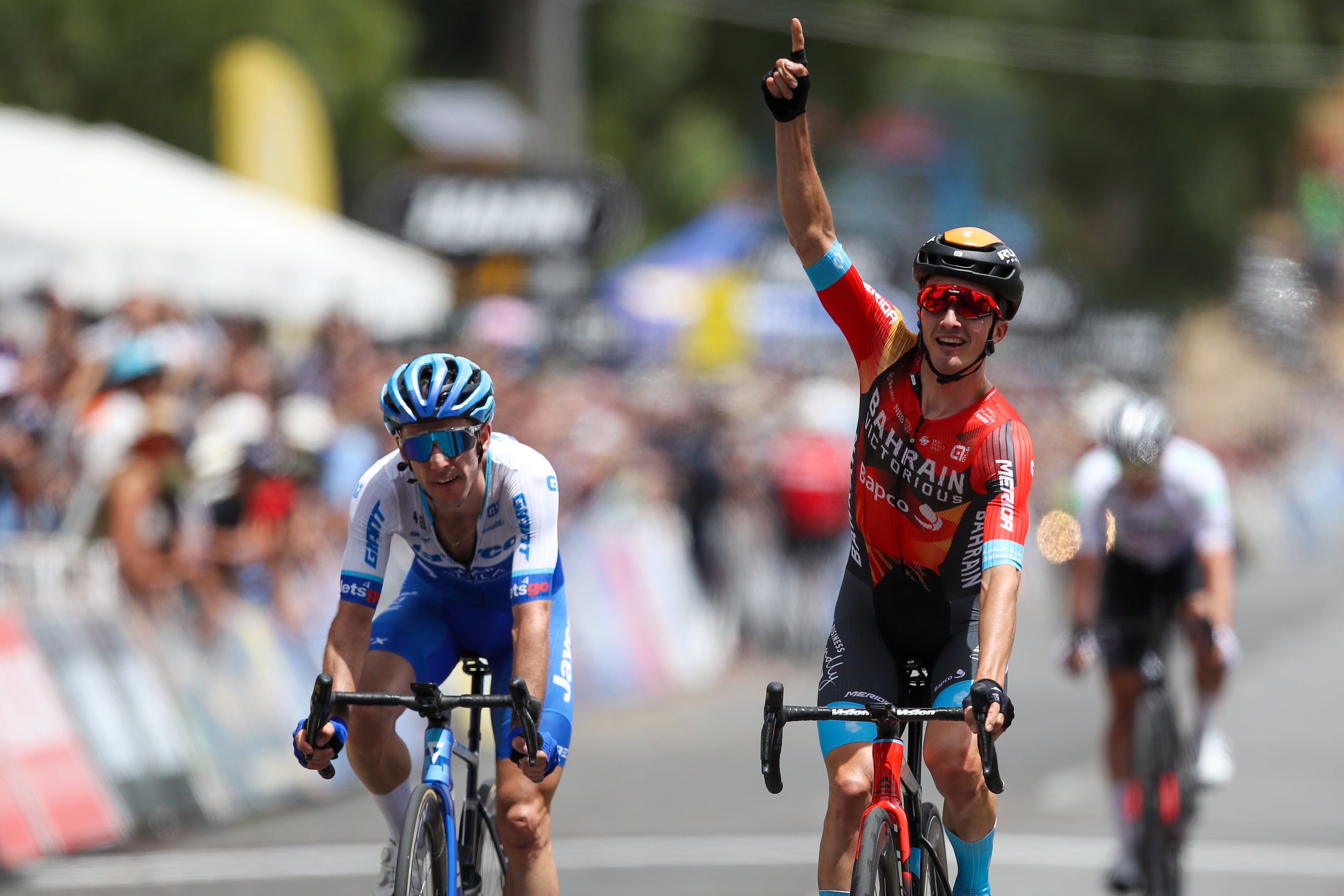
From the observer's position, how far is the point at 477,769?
582cm

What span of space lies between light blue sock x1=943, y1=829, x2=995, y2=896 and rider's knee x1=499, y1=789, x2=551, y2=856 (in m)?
1.22

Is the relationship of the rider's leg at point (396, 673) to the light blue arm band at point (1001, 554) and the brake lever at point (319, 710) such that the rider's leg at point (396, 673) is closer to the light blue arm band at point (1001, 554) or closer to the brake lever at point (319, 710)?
the brake lever at point (319, 710)

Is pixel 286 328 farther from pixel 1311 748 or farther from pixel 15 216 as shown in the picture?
pixel 1311 748

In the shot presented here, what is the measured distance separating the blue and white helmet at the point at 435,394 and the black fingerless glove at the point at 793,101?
3.80 feet

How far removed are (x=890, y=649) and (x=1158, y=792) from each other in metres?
3.07

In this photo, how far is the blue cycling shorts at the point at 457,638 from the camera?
5895 millimetres

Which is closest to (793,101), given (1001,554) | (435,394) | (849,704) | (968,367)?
(968,367)

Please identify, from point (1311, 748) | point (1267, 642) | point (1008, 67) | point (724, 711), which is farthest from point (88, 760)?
point (1008, 67)

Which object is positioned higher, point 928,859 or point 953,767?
point 953,767

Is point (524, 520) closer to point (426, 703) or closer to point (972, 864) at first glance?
point (426, 703)

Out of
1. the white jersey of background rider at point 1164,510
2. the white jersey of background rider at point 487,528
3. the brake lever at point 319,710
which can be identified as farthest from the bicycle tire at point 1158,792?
the brake lever at point 319,710

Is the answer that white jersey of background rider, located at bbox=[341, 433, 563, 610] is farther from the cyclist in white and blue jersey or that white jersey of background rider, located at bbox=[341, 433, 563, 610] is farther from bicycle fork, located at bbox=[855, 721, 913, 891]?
bicycle fork, located at bbox=[855, 721, 913, 891]

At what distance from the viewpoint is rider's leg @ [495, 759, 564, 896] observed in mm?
5590

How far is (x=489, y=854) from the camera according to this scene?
6.02 m
